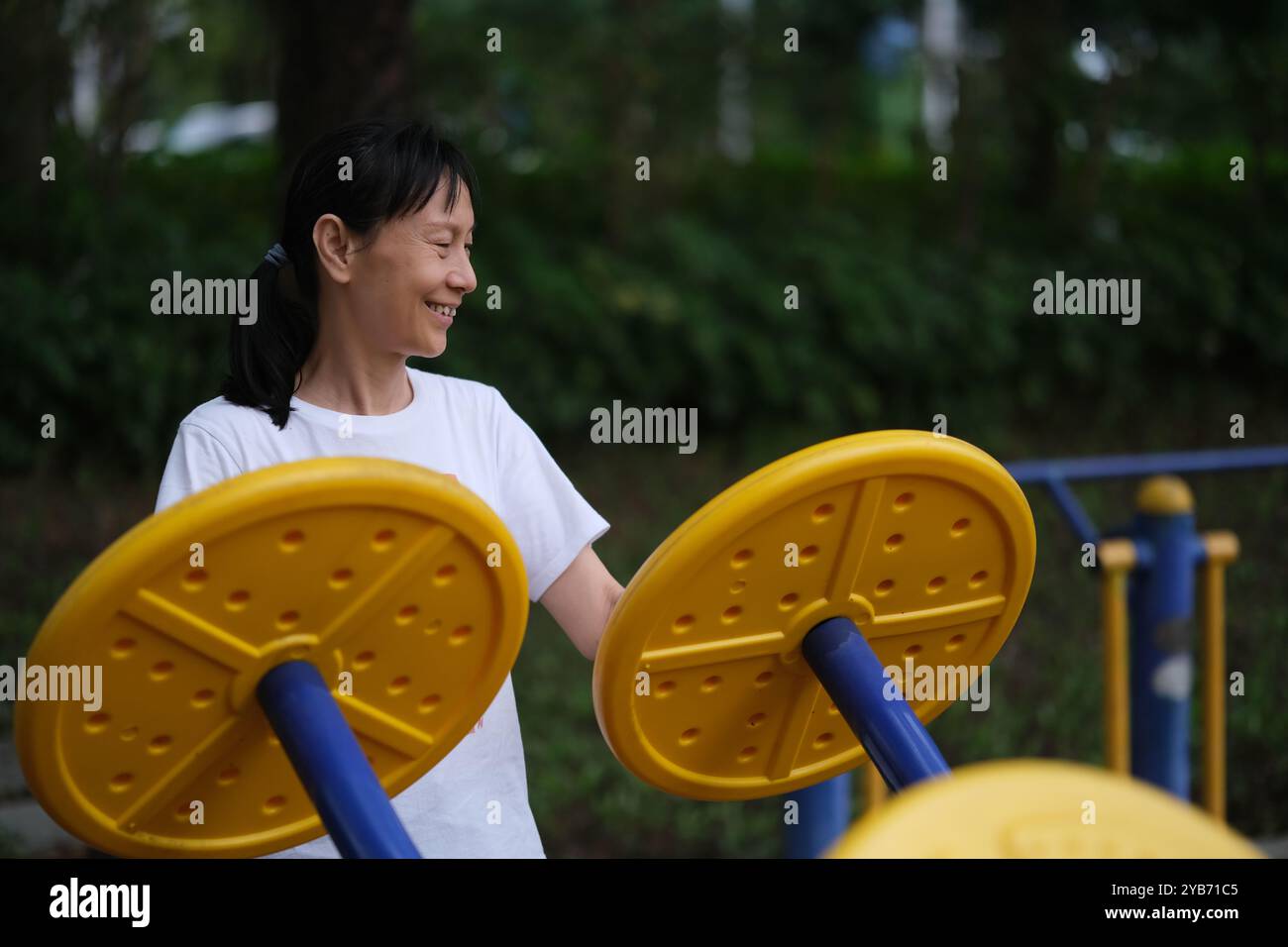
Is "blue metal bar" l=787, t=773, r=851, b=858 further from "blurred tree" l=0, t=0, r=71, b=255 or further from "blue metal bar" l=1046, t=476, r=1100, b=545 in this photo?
"blurred tree" l=0, t=0, r=71, b=255

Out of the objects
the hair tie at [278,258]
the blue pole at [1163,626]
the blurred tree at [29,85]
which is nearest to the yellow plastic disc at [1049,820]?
the hair tie at [278,258]

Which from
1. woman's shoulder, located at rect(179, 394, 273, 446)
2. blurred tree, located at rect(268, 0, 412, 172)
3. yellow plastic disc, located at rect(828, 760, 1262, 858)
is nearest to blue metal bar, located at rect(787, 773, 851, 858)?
woman's shoulder, located at rect(179, 394, 273, 446)

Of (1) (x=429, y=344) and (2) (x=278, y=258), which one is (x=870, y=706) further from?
(2) (x=278, y=258)

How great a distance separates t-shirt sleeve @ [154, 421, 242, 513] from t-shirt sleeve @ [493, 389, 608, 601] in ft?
1.18

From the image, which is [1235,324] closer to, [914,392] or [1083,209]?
[1083,209]

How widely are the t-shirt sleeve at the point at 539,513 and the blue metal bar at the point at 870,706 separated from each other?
1.33 feet

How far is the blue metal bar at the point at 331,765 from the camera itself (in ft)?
3.97

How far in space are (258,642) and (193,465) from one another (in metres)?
0.34

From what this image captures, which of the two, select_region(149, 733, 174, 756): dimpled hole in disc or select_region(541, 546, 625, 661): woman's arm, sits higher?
select_region(541, 546, 625, 661): woman's arm

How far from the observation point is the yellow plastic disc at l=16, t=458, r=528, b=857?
3.89 feet

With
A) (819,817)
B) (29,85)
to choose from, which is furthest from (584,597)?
(29,85)

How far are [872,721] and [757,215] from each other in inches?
241

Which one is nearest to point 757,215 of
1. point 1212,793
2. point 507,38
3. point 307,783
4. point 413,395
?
point 507,38

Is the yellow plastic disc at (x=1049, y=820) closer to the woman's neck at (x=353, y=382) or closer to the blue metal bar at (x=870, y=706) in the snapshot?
the blue metal bar at (x=870, y=706)
